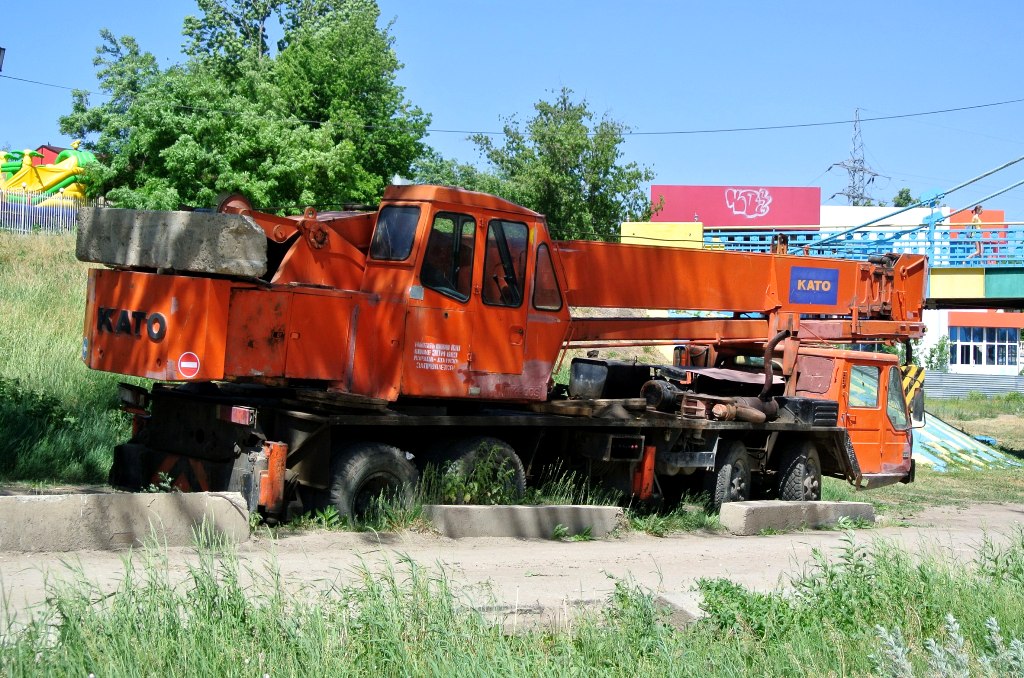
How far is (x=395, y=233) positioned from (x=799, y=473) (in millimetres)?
6868

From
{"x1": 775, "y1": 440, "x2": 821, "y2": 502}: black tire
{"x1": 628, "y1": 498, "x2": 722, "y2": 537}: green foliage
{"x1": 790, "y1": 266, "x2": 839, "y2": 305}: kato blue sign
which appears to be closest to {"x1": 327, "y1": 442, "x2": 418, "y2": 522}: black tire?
{"x1": 628, "y1": 498, "x2": 722, "y2": 537}: green foliage

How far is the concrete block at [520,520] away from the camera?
1012 cm

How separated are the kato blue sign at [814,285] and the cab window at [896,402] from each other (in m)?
2.05

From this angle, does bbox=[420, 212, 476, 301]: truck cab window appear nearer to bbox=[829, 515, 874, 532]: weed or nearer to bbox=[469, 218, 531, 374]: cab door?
bbox=[469, 218, 531, 374]: cab door

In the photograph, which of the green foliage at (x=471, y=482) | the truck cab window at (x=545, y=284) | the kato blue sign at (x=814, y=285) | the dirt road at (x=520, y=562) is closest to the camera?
the dirt road at (x=520, y=562)

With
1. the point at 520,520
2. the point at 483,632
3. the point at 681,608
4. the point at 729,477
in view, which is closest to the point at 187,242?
the point at 520,520

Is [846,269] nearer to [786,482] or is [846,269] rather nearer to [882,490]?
[786,482]

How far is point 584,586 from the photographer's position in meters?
8.27

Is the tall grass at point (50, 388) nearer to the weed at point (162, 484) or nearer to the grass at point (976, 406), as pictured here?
the weed at point (162, 484)

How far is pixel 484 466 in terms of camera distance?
1080 centimetres

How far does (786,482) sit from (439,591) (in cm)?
892

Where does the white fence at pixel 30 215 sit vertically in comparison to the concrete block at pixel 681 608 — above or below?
above

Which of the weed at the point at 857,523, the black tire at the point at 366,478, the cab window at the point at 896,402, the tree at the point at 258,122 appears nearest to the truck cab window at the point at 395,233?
the black tire at the point at 366,478

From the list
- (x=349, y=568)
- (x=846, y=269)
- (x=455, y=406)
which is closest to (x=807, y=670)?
(x=349, y=568)
